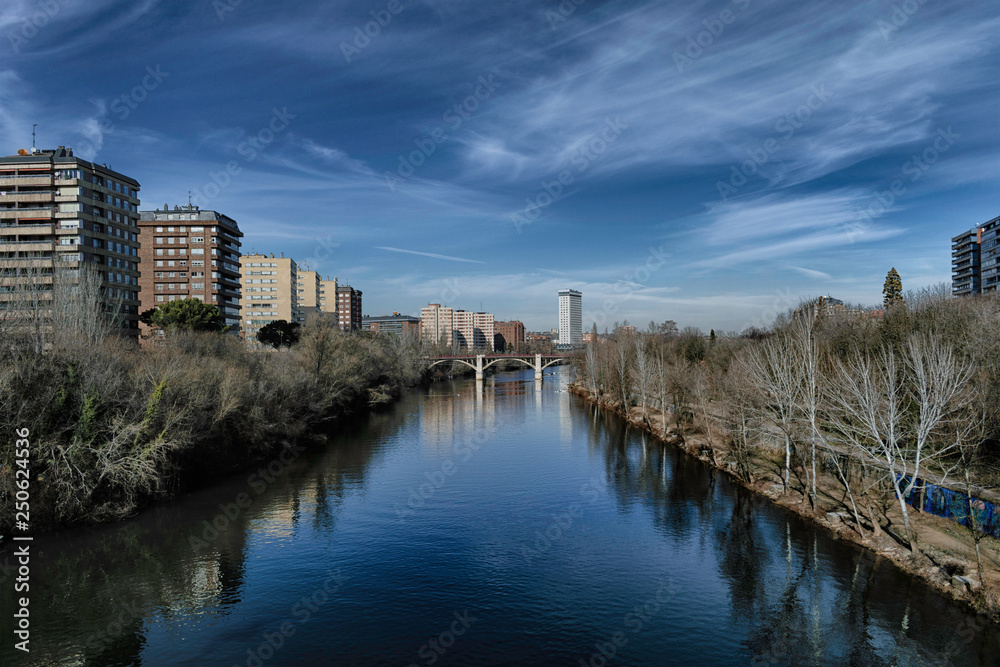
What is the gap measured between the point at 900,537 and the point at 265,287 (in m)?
114

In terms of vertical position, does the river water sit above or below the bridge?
below

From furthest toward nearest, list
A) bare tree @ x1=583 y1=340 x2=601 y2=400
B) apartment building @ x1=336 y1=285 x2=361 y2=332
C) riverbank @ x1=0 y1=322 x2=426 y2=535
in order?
1. apartment building @ x1=336 y1=285 x2=361 y2=332
2. bare tree @ x1=583 y1=340 x2=601 y2=400
3. riverbank @ x1=0 y1=322 x2=426 y2=535

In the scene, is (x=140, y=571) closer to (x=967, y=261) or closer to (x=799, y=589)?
(x=799, y=589)

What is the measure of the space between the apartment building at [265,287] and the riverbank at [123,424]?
77.6 m

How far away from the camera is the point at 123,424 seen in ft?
81.0

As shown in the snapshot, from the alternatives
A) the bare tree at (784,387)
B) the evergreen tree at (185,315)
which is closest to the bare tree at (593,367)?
the bare tree at (784,387)

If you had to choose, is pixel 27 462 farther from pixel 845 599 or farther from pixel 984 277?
pixel 984 277

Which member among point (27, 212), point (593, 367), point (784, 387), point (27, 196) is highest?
point (27, 196)

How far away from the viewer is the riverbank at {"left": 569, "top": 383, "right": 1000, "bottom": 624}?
55.8 feet

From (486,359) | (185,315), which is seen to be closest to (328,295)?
(486,359)

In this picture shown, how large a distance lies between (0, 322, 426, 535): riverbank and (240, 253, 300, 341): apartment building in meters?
77.6

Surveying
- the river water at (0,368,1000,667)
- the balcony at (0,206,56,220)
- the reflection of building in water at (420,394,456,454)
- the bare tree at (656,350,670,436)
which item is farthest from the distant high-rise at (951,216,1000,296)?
the balcony at (0,206,56,220)

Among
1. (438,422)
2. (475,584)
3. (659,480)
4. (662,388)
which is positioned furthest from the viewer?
(438,422)

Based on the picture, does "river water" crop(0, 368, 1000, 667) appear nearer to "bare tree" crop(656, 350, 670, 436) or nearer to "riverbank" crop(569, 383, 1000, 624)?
"riverbank" crop(569, 383, 1000, 624)
